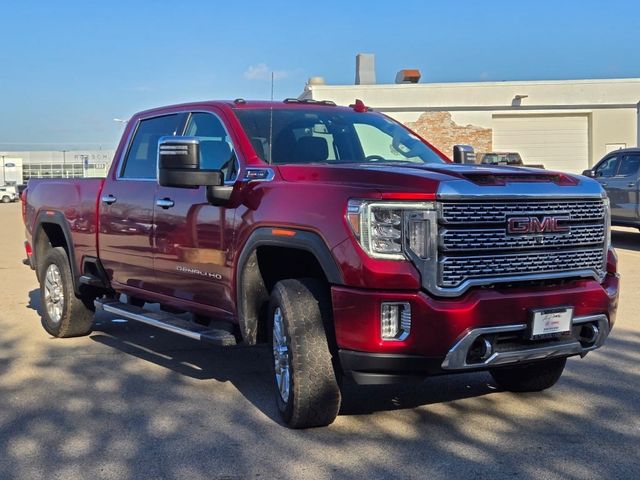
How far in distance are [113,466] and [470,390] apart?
2673 millimetres

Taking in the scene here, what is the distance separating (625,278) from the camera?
436 inches

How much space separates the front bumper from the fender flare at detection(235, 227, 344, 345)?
0.19 meters

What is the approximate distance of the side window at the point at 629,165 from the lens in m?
14.8

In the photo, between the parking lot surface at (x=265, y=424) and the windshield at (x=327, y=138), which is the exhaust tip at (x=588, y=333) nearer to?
the parking lot surface at (x=265, y=424)

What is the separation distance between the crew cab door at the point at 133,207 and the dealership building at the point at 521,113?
2163 cm

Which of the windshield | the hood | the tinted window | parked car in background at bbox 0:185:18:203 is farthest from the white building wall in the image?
parked car in background at bbox 0:185:18:203

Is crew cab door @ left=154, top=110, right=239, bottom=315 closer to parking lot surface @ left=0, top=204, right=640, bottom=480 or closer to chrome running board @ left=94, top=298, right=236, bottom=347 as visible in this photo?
chrome running board @ left=94, top=298, right=236, bottom=347

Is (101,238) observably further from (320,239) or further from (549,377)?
(549,377)

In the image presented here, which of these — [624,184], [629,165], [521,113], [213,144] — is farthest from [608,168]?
[521,113]

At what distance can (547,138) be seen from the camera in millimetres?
29547

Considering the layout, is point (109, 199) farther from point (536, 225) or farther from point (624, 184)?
point (624, 184)

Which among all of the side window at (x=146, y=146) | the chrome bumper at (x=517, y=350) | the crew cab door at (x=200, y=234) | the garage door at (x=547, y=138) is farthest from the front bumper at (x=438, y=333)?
the garage door at (x=547, y=138)

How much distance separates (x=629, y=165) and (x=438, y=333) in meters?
12.3

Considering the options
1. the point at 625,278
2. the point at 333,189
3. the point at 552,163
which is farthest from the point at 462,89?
the point at 333,189
